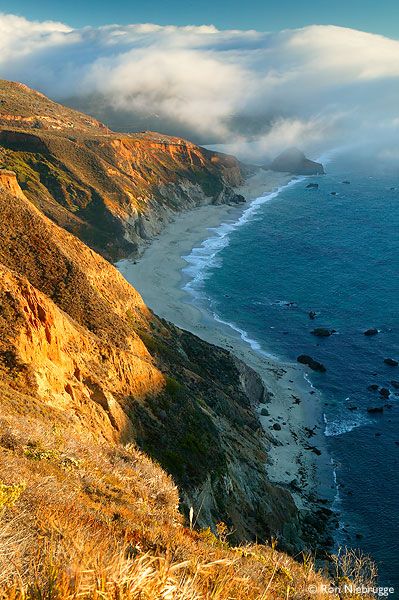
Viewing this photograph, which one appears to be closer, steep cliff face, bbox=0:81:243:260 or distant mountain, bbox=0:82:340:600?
distant mountain, bbox=0:82:340:600

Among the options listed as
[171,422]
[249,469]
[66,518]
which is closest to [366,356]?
[249,469]

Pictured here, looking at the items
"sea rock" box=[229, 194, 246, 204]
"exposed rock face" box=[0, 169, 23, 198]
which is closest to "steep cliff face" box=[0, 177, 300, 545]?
"exposed rock face" box=[0, 169, 23, 198]

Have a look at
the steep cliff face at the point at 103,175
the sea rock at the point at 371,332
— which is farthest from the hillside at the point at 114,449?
the steep cliff face at the point at 103,175

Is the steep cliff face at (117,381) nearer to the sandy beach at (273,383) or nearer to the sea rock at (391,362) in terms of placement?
the sandy beach at (273,383)

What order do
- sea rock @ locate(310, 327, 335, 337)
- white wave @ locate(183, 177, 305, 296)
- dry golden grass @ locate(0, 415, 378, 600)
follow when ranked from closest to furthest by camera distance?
dry golden grass @ locate(0, 415, 378, 600)
sea rock @ locate(310, 327, 335, 337)
white wave @ locate(183, 177, 305, 296)

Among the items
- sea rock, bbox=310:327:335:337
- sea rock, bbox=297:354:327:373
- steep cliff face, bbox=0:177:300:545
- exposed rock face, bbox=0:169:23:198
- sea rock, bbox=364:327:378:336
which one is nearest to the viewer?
steep cliff face, bbox=0:177:300:545

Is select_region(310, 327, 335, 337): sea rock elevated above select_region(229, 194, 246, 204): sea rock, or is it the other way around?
select_region(229, 194, 246, 204): sea rock

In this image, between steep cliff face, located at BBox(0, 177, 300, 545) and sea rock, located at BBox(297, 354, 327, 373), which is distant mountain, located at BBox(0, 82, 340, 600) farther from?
sea rock, located at BBox(297, 354, 327, 373)

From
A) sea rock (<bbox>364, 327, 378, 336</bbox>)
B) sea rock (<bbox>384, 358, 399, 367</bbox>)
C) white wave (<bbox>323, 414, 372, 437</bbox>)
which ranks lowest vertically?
white wave (<bbox>323, 414, 372, 437</bbox>)
